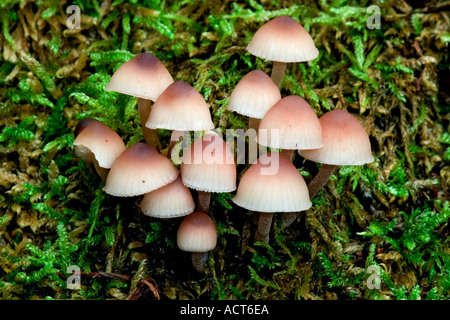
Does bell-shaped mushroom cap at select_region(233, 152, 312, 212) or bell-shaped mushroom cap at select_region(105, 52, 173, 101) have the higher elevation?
bell-shaped mushroom cap at select_region(105, 52, 173, 101)

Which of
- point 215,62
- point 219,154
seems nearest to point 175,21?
point 215,62

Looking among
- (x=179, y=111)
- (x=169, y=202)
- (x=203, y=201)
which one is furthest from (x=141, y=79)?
(x=203, y=201)

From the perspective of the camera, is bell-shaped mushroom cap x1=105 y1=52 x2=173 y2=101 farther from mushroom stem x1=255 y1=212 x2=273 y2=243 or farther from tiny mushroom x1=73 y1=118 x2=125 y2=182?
mushroom stem x1=255 y1=212 x2=273 y2=243

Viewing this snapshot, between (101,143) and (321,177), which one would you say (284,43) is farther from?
(101,143)

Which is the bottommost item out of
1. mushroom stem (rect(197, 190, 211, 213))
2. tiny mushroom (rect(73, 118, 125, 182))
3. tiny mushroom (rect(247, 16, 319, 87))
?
mushroom stem (rect(197, 190, 211, 213))

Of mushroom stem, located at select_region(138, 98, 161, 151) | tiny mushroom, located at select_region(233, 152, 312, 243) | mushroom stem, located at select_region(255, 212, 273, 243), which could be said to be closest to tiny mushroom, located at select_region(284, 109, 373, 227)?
tiny mushroom, located at select_region(233, 152, 312, 243)
